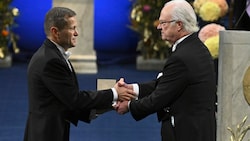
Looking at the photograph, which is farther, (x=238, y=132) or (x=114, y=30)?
(x=114, y=30)

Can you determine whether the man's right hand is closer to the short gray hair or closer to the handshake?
the handshake

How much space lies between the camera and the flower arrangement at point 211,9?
6.29 meters

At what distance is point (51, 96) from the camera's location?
4477 millimetres

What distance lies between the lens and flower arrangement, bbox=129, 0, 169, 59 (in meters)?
10.9

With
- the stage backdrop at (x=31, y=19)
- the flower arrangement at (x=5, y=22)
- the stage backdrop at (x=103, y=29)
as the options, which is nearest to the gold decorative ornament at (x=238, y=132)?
the flower arrangement at (x=5, y=22)

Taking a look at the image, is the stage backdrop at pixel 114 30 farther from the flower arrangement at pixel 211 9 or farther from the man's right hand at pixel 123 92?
the man's right hand at pixel 123 92

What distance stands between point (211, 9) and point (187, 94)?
2024 millimetres

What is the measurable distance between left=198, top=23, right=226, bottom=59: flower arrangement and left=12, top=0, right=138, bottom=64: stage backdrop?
5.87 m

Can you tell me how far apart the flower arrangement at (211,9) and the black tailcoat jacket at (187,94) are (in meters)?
1.80

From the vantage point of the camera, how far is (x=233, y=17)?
689 centimetres

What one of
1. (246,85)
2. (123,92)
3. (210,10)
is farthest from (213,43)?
(123,92)

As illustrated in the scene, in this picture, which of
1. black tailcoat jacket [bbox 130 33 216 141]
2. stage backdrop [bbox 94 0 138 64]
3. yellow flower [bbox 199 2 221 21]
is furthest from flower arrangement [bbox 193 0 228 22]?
stage backdrop [bbox 94 0 138 64]

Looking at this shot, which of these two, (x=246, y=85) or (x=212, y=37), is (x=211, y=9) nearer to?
(x=212, y=37)

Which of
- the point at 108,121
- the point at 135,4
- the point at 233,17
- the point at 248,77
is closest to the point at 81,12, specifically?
the point at 135,4
